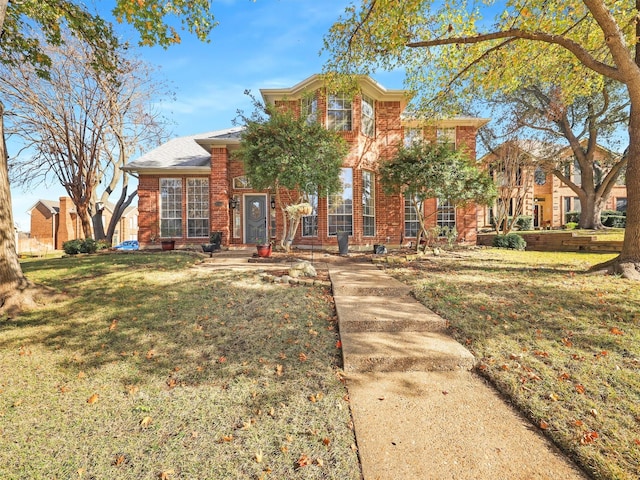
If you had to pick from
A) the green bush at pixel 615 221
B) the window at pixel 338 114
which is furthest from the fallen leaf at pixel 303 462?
the green bush at pixel 615 221

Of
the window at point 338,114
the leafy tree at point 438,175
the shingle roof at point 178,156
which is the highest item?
the window at point 338,114

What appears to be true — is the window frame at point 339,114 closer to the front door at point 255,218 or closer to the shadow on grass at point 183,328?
the front door at point 255,218

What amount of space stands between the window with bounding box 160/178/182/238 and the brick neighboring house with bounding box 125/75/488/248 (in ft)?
0.14

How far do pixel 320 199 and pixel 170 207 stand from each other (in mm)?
7288

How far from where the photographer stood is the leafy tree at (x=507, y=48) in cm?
613

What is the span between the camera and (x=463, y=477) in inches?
72.5

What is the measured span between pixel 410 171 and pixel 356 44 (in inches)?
164

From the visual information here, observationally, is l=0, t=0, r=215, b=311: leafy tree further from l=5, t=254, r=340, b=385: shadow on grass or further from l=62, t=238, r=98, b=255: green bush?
l=62, t=238, r=98, b=255: green bush

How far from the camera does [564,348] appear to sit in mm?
3350

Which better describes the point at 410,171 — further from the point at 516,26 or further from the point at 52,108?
the point at 52,108

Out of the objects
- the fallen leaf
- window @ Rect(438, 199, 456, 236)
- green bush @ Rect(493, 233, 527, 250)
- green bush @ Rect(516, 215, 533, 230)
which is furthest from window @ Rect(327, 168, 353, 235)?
green bush @ Rect(516, 215, 533, 230)

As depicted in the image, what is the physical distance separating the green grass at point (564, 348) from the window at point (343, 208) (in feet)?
19.5

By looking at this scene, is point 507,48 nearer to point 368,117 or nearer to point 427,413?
point 368,117

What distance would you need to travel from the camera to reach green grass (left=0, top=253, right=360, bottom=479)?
1992 mm
